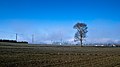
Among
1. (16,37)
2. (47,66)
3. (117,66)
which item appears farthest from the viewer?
(16,37)

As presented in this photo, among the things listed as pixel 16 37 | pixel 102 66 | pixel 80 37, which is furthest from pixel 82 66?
pixel 16 37

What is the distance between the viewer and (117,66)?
23.5m

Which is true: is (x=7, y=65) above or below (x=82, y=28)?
below

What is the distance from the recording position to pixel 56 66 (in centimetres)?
2175

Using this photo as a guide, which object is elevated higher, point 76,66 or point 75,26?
point 75,26

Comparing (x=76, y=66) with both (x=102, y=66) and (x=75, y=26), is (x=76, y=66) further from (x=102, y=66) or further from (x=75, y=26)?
(x=75, y=26)

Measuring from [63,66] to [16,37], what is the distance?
15689 centimetres

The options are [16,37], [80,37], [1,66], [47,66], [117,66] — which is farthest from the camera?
[16,37]

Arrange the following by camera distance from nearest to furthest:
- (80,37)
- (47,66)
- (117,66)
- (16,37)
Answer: (47,66)
(117,66)
(80,37)
(16,37)

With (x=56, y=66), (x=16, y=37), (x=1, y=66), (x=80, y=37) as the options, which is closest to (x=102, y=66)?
(x=56, y=66)

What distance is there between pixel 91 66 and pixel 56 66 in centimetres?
358

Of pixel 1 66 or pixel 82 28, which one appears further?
pixel 82 28

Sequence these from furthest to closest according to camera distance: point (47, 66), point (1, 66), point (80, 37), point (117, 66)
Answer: point (80, 37)
point (117, 66)
point (47, 66)
point (1, 66)

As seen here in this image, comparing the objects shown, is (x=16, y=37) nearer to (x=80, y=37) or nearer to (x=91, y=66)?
(x=80, y=37)
